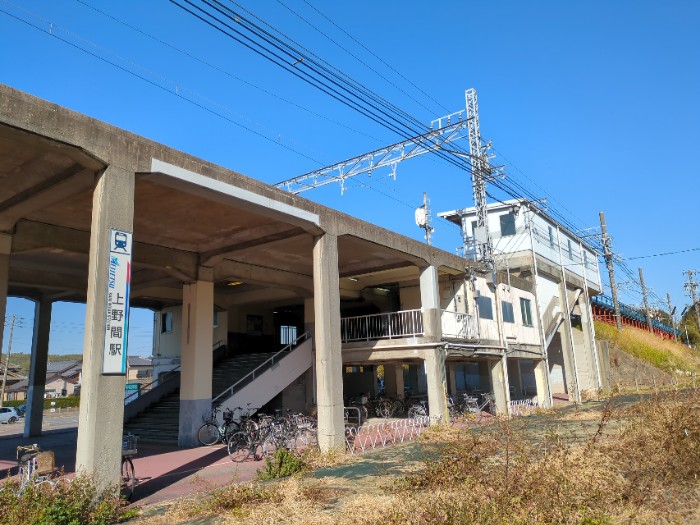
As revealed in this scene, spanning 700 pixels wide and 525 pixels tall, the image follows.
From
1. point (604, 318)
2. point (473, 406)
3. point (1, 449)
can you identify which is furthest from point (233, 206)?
point (604, 318)

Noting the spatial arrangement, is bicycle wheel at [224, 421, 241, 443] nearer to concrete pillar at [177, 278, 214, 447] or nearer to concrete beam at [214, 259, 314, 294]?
concrete pillar at [177, 278, 214, 447]

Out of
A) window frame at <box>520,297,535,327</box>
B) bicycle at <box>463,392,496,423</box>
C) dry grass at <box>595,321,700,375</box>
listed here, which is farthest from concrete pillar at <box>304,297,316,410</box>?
dry grass at <box>595,321,700,375</box>

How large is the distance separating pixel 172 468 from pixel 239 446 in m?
2.10

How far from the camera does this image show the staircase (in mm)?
16609

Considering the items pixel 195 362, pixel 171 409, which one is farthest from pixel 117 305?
pixel 171 409

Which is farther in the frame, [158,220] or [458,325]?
[458,325]

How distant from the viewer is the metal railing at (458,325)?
18.7 m

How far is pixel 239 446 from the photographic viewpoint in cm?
1343

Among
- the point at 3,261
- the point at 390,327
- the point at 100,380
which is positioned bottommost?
the point at 100,380

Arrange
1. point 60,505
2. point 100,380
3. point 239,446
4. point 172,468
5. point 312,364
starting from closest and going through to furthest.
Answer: point 60,505 < point 100,380 < point 172,468 < point 239,446 < point 312,364

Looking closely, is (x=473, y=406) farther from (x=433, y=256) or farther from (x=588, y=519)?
(x=588, y=519)

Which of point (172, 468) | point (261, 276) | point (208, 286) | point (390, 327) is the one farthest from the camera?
point (261, 276)

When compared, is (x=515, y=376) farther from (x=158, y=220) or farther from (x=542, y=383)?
(x=158, y=220)

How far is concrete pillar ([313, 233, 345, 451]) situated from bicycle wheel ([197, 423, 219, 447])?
13.9 feet
